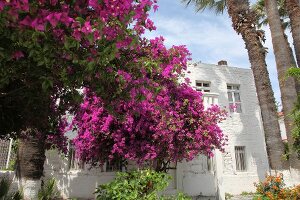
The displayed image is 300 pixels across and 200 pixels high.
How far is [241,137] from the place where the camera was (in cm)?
1850

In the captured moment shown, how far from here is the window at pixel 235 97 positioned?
19.4 meters

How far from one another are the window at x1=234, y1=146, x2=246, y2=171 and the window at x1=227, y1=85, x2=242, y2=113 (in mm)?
2287

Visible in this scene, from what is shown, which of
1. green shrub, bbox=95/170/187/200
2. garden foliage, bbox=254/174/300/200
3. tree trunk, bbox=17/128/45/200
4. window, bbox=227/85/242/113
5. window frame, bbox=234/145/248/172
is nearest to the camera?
green shrub, bbox=95/170/187/200

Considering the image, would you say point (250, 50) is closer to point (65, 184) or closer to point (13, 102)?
point (13, 102)

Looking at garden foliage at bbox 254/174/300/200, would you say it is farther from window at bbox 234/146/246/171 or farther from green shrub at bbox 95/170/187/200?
window at bbox 234/146/246/171

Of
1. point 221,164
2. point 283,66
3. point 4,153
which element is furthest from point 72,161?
point 283,66

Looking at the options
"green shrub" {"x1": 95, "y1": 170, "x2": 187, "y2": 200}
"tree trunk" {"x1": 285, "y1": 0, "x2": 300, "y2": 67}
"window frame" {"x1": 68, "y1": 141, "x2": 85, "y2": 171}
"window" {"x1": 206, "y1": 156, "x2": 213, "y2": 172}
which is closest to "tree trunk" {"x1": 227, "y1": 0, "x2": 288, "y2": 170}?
"tree trunk" {"x1": 285, "y1": 0, "x2": 300, "y2": 67}

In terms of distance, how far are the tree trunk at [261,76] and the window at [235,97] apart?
7980 mm

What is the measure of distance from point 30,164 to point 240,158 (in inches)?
482

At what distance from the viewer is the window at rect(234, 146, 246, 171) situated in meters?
18.0

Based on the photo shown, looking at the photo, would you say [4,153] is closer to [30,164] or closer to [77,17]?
[30,164]

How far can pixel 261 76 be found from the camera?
36.5ft

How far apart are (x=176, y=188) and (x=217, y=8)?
9631mm

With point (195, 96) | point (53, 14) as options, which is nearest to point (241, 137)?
point (195, 96)
